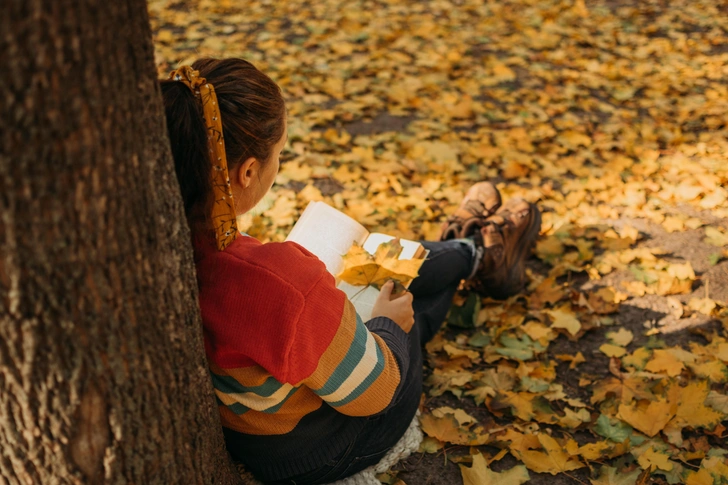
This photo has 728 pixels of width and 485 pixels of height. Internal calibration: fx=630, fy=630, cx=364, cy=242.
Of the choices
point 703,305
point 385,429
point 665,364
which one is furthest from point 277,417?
point 703,305

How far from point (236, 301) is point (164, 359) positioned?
8.2 inches

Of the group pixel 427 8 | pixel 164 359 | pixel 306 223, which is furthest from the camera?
pixel 427 8

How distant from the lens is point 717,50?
4.52 metres

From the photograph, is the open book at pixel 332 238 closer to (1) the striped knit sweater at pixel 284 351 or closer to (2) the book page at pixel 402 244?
(2) the book page at pixel 402 244

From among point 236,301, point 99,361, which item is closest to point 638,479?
point 236,301

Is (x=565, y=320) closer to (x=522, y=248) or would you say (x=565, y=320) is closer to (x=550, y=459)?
(x=522, y=248)

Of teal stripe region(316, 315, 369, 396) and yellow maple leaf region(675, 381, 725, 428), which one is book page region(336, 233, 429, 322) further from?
yellow maple leaf region(675, 381, 725, 428)

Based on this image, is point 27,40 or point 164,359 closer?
point 27,40

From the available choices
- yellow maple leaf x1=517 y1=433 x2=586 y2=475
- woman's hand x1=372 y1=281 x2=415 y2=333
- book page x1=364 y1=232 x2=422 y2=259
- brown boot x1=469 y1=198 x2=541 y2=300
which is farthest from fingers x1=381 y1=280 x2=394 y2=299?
brown boot x1=469 y1=198 x2=541 y2=300

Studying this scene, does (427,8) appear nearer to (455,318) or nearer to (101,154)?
(455,318)

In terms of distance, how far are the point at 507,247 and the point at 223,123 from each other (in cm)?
144

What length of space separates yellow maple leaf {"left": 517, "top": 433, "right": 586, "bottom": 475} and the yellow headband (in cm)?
103

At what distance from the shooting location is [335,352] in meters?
1.30

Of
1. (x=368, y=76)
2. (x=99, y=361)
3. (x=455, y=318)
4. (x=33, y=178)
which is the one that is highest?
(x=33, y=178)
